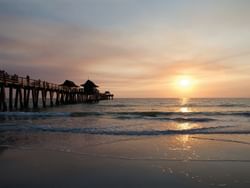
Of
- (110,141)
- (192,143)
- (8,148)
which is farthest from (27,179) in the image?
(192,143)

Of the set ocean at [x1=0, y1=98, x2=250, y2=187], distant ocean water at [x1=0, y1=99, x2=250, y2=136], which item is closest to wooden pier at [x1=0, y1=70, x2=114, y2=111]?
distant ocean water at [x1=0, y1=99, x2=250, y2=136]

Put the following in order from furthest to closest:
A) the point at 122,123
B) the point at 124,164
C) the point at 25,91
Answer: the point at 25,91
the point at 122,123
the point at 124,164

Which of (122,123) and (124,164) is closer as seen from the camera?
(124,164)

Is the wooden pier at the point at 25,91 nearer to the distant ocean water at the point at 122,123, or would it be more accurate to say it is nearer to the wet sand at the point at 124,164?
the distant ocean water at the point at 122,123

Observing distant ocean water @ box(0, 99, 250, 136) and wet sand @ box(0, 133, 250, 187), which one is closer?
wet sand @ box(0, 133, 250, 187)

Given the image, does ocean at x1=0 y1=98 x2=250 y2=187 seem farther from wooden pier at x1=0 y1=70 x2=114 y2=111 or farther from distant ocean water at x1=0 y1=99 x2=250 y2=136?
wooden pier at x1=0 y1=70 x2=114 y2=111

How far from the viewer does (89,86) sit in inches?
2434

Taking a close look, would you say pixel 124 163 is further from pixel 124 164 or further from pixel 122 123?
pixel 122 123

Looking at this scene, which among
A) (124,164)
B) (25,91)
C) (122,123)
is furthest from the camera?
(25,91)

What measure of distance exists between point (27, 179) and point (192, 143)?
581 centimetres

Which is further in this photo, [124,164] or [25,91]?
[25,91]

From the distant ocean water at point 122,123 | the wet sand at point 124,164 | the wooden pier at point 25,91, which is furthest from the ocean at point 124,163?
the wooden pier at point 25,91

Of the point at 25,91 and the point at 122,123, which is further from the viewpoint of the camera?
the point at 25,91

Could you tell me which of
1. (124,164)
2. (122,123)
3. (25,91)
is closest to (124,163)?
(124,164)
